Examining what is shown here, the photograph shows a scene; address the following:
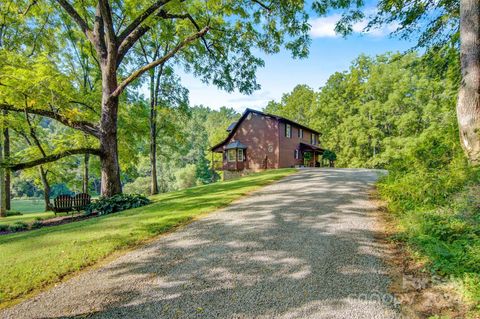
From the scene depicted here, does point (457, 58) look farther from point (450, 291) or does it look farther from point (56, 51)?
point (56, 51)

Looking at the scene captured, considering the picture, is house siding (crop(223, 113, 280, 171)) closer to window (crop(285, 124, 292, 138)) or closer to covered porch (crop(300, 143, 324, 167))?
window (crop(285, 124, 292, 138))

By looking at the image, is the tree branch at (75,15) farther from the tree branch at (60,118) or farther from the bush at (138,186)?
the bush at (138,186)

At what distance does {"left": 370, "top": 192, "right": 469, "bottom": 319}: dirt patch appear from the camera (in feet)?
9.43

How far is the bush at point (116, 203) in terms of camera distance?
10.2 metres

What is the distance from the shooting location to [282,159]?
2620cm

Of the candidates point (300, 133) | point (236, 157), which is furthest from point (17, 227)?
point (300, 133)

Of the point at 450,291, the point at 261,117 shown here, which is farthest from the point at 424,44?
the point at 261,117

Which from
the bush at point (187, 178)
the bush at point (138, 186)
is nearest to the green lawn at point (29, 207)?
the bush at point (138, 186)

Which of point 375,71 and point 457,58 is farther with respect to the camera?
point 375,71

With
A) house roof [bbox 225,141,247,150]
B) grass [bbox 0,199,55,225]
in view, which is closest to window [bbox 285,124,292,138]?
house roof [bbox 225,141,247,150]

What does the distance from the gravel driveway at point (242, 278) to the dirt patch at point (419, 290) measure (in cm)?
17

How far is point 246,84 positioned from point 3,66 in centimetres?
996

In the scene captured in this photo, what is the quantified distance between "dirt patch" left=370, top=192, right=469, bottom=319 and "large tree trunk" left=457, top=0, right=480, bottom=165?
3062 mm

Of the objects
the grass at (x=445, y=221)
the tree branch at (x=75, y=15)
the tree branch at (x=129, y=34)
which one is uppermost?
the tree branch at (x=75, y=15)
